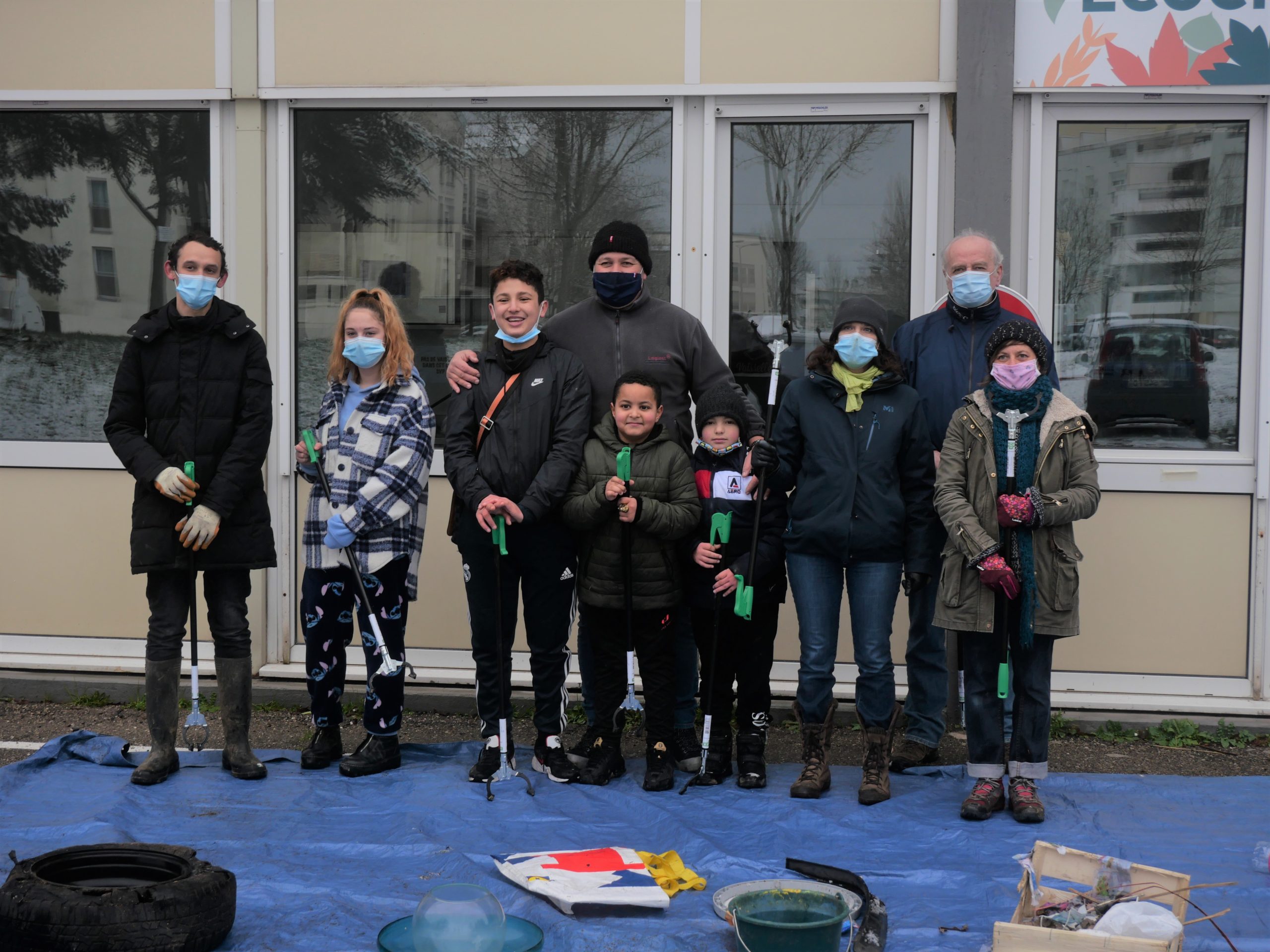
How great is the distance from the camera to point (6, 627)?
642 centimetres

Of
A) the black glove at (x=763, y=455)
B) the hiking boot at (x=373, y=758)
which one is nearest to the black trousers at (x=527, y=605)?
the hiking boot at (x=373, y=758)

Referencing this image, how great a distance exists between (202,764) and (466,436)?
168 centimetres

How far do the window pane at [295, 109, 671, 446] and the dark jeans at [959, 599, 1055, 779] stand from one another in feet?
7.88

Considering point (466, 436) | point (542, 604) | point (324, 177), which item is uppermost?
point (324, 177)

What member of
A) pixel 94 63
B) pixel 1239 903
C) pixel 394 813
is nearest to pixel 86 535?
pixel 94 63

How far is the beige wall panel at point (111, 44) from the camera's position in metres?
6.04

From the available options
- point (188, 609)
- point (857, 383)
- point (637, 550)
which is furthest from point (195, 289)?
point (857, 383)

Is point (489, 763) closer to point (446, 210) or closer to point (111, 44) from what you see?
point (446, 210)

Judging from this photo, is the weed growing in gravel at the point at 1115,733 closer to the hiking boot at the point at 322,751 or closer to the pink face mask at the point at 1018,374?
the pink face mask at the point at 1018,374

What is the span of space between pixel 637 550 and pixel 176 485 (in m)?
1.71

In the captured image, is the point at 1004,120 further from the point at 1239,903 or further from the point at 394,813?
the point at 394,813

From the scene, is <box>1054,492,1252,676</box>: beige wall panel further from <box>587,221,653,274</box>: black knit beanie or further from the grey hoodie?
<box>587,221,653,274</box>: black knit beanie

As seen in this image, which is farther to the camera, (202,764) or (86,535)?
(86,535)

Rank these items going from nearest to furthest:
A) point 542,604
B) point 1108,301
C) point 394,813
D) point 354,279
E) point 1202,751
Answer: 1. point 394,813
2. point 542,604
3. point 1202,751
4. point 1108,301
5. point 354,279
